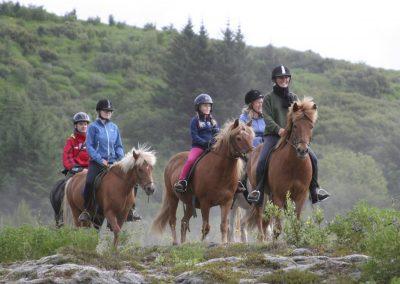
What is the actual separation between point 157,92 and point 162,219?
65.6m

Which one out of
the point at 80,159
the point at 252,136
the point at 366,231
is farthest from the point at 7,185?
the point at 366,231

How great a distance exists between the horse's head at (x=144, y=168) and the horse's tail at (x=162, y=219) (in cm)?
230

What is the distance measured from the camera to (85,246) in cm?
1345

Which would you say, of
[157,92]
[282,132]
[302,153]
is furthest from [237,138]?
[157,92]

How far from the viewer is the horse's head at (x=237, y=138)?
54.4 ft

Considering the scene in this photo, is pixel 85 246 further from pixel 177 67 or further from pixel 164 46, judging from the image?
pixel 164 46

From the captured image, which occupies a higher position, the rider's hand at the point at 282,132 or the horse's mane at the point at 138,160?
the rider's hand at the point at 282,132

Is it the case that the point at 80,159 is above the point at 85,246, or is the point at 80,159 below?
above

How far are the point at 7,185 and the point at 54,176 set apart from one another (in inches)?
122

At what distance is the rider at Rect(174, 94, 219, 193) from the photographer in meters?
17.7

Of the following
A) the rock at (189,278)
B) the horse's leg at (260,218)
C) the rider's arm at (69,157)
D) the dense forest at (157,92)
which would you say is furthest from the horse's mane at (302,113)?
the dense forest at (157,92)

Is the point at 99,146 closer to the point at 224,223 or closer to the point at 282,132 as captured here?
the point at 224,223

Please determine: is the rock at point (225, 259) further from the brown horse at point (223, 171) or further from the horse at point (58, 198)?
the horse at point (58, 198)

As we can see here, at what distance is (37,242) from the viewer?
13.6m
